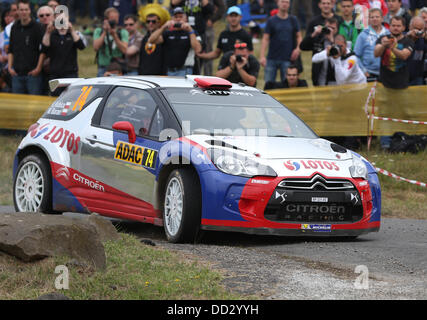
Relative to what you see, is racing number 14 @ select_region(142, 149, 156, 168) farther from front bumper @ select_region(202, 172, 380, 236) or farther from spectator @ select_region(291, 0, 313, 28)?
spectator @ select_region(291, 0, 313, 28)

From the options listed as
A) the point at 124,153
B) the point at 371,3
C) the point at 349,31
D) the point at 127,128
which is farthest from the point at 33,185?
the point at 371,3

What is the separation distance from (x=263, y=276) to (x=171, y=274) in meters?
0.72

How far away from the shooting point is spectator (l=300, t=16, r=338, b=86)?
15.9 m

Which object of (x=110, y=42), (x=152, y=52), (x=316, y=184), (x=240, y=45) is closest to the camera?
(x=316, y=184)

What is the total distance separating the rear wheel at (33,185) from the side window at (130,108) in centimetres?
100

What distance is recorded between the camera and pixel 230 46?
1639 centimetres

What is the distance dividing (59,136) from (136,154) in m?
1.55

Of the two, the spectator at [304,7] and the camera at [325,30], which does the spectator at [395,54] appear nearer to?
the camera at [325,30]

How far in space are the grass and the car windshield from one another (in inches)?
98.3

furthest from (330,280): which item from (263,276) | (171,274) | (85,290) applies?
(85,290)

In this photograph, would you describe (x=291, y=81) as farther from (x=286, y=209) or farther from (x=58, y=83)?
(x=286, y=209)

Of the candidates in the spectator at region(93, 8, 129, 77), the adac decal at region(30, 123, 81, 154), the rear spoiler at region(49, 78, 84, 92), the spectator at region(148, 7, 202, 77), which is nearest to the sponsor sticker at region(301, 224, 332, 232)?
the adac decal at region(30, 123, 81, 154)

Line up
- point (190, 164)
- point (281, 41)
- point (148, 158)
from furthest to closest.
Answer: point (281, 41), point (148, 158), point (190, 164)

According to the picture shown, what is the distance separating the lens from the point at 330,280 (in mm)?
6898
